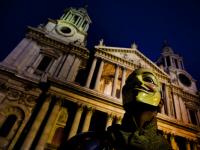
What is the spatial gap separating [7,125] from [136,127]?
525 inches

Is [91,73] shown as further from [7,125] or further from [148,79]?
[148,79]

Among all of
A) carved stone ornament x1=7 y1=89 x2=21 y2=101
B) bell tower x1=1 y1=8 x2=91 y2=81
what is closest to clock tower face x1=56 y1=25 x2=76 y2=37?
bell tower x1=1 y1=8 x2=91 y2=81

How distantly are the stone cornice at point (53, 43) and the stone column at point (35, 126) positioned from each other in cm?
761

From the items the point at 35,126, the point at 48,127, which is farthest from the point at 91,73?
the point at 35,126

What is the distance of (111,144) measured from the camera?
169cm

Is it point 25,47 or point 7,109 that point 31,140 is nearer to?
point 7,109

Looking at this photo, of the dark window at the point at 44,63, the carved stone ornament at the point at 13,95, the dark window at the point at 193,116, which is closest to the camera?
the carved stone ornament at the point at 13,95

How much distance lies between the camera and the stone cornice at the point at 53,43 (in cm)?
1908

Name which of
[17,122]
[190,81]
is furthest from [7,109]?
[190,81]

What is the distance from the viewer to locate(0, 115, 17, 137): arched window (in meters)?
12.3

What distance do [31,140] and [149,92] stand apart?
1106 cm

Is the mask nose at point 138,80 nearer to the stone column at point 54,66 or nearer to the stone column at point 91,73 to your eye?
the stone column at point 91,73

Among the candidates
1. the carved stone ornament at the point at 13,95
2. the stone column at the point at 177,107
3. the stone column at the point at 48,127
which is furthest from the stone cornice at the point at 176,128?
the carved stone ornament at the point at 13,95

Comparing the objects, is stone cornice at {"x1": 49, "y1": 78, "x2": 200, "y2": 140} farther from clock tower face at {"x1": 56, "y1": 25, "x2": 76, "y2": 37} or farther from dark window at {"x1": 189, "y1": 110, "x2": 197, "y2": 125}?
clock tower face at {"x1": 56, "y1": 25, "x2": 76, "y2": 37}
